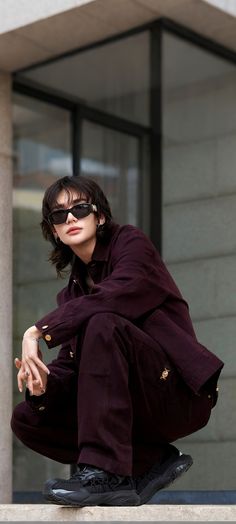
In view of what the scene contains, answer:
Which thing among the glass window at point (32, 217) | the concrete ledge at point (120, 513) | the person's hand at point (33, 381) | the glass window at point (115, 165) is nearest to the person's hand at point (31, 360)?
the person's hand at point (33, 381)

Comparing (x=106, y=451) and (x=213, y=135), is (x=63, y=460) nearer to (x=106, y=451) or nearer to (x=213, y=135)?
(x=106, y=451)

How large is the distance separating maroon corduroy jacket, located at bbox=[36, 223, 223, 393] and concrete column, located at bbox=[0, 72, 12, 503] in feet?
9.84

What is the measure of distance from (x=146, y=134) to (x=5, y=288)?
1.26m

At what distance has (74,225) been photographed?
14.0 feet

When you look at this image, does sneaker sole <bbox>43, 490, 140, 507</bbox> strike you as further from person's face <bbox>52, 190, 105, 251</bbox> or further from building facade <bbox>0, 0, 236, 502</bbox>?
building facade <bbox>0, 0, 236, 502</bbox>

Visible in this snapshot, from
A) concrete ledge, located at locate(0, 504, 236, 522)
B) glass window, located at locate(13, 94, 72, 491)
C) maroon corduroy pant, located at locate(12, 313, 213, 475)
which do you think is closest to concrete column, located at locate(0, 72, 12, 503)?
glass window, located at locate(13, 94, 72, 491)

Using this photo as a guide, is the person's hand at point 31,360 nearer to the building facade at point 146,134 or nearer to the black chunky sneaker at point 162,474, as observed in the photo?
the black chunky sneaker at point 162,474

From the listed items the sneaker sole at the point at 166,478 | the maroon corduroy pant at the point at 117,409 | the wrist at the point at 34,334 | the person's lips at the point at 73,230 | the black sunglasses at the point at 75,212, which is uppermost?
the black sunglasses at the point at 75,212

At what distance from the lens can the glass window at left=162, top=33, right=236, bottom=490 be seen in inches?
272

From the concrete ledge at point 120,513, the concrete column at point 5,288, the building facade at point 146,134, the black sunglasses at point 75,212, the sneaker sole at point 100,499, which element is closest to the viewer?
the concrete ledge at point 120,513

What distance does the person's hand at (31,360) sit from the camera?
4.00 meters

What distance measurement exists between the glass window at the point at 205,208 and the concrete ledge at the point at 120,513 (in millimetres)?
3137

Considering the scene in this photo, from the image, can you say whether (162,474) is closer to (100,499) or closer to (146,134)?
(100,499)

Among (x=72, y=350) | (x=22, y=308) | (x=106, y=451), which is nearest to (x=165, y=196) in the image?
Answer: (x=22, y=308)
